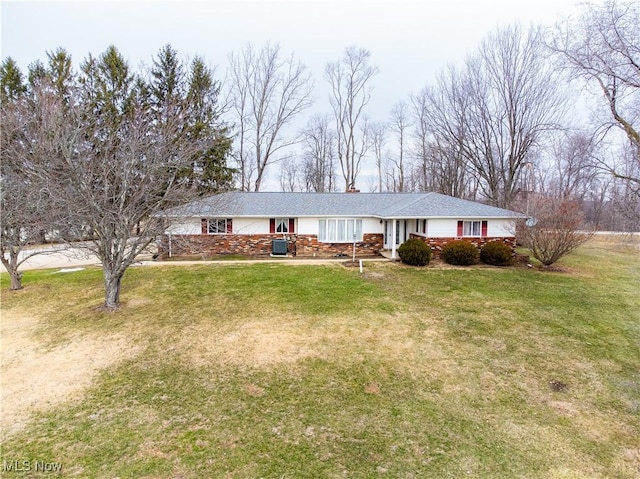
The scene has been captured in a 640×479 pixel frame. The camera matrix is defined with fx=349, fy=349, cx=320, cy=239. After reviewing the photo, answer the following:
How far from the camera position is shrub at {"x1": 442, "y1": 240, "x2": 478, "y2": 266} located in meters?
15.4

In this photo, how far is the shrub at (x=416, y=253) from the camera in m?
15.0

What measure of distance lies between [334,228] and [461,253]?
6380 millimetres

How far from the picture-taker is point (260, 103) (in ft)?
99.5

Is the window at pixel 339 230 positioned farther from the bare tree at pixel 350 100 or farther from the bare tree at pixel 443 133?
the bare tree at pixel 350 100

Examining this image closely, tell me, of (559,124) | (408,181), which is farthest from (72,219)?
(408,181)

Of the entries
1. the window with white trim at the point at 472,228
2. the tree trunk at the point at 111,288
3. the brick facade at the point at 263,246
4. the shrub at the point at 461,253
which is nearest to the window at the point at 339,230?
the brick facade at the point at 263,246

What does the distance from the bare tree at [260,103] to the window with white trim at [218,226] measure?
1190 cm

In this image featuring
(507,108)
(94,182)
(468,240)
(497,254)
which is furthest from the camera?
(507,108)

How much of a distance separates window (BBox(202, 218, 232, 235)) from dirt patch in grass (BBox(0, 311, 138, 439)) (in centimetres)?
976

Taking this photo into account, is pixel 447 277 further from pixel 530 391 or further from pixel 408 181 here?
pixel 408 181

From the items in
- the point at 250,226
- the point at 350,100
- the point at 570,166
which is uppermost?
the point at 350,100

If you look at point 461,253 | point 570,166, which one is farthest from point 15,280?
point 570,166

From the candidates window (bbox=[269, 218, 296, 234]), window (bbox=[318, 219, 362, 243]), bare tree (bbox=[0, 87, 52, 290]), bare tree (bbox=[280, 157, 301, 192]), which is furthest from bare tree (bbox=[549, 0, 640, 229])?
bare tree (bbox=[280, 157, 301, 192])

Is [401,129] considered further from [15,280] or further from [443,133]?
[15,280]
